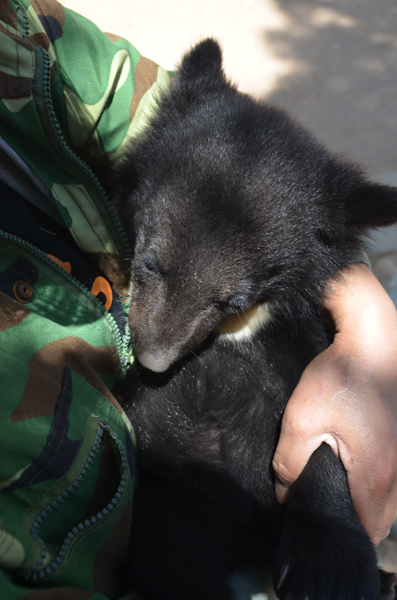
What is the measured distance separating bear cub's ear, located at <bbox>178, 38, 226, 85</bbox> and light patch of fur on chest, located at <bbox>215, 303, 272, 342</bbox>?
43.9 inches

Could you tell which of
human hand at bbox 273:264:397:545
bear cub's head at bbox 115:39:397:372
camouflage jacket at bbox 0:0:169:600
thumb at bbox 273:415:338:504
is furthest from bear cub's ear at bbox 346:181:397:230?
camouflage jacket at bbox 0:0:169:600

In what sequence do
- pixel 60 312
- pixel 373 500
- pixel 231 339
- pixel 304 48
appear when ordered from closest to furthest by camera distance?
pixel 60 312 → pixel 373 500 → pixel 231 339 → pixel 304 48

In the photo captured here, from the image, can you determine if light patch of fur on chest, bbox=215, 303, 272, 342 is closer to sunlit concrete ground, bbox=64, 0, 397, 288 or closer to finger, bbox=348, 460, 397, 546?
finger, bbox=348, 460, 397, 546

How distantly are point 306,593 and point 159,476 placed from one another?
2.21ft

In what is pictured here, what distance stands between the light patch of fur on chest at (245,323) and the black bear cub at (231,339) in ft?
0.04

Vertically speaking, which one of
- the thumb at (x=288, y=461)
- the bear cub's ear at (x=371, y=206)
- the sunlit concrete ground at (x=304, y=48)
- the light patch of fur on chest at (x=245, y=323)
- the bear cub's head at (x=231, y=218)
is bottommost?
the thumb at (x=288, y=461)

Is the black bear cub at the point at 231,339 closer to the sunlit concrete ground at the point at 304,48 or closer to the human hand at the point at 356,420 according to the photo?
the human hand at the point at 356,420

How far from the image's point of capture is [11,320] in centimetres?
137

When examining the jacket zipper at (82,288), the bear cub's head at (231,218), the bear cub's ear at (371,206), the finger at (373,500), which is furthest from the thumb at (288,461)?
the bear cub's ear at (371,206)

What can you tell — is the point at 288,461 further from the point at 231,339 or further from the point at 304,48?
the point at 304,48

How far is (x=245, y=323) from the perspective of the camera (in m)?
2.19

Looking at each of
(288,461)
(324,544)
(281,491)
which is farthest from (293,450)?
(324,544)

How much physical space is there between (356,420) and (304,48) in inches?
228

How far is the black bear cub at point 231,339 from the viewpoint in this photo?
1676 mm
